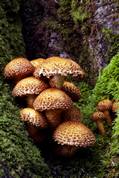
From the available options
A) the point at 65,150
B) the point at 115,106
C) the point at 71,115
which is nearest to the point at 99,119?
the point at 115,106

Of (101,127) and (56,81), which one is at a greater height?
(56,81)

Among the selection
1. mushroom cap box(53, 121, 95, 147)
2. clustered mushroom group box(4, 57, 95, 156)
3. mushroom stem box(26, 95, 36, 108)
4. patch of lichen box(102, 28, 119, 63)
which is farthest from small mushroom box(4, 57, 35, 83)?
patch of lichen box(102, 28, 119, 63)

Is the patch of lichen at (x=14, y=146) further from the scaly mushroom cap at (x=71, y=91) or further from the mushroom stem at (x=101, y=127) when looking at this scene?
the mushroom stem at (x=101, y=127)

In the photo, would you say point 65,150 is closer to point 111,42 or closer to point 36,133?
point 36,133

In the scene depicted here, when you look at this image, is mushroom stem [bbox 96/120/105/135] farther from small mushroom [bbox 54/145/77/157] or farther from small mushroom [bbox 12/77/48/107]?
small mushroom [bbox 12/77/48/107]

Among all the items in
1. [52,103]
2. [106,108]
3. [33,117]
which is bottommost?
[106,108]

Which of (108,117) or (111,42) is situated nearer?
(108,117)

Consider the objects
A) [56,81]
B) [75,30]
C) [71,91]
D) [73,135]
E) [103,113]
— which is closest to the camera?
[73,135]
